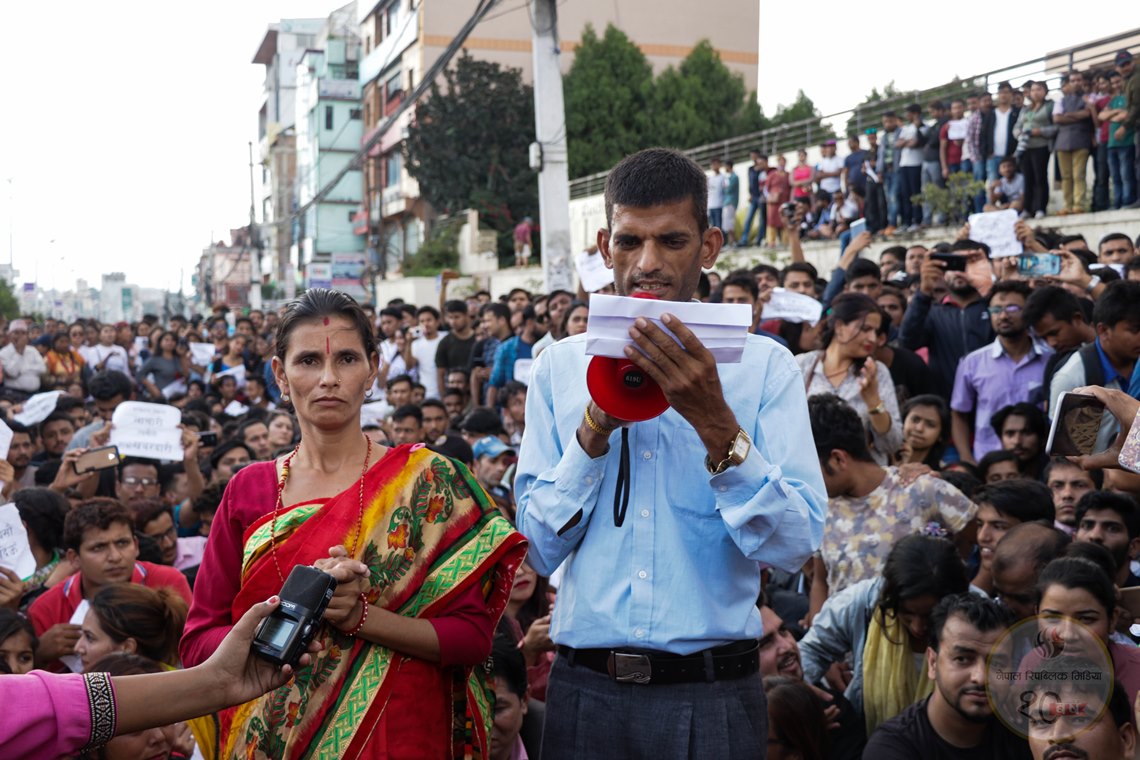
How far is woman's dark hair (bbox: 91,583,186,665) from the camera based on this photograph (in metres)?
4.30

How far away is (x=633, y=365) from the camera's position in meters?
2.25

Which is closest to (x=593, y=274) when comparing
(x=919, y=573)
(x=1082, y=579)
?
(x=919, y=573)

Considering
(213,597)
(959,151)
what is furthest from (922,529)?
(959,151)

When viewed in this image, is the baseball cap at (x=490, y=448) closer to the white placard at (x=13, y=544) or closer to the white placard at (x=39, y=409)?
the white placard at (x=13, y=544)

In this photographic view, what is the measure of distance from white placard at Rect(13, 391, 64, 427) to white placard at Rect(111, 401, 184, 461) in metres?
2.00

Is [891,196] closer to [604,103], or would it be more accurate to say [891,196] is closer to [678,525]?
[678,525]

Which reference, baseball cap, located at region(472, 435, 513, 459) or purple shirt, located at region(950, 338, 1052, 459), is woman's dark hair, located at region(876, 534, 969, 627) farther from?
baseball cap, located at region(472, 435, 513, 459)

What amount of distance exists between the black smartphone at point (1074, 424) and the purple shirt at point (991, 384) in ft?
10.8

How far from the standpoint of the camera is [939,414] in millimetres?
6383

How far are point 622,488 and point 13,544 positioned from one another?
3.16 metres

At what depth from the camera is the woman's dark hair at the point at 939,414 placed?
20.9 feet

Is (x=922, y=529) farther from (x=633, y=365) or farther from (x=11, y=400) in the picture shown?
(x=11, y=400)

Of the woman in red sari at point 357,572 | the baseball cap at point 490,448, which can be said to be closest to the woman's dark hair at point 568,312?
the baseball cap at point 490,448

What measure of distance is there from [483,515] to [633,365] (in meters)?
0.63
